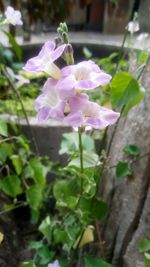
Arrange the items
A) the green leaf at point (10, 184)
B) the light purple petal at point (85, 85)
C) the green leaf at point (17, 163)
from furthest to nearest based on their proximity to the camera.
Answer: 1. the green leaf at point (17, 163)
2. the green leaf at point (10, 184)
3. the light purple petal at point (85, 85)

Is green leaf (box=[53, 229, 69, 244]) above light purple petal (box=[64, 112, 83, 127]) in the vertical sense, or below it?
below

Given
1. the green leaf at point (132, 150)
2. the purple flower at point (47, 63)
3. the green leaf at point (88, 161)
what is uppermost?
the purple flower at point (47, 63)

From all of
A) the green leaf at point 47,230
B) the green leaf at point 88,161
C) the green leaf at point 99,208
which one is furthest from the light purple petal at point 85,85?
the green leaf at point 47,230

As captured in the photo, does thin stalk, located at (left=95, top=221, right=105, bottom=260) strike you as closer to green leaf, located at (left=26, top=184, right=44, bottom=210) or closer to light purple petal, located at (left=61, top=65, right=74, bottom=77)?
green leaf, located at (left=26, top=184, right=44, bottom=210)

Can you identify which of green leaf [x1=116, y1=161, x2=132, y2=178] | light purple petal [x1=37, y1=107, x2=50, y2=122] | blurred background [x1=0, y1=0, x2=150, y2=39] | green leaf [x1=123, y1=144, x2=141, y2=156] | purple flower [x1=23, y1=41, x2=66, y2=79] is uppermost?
purple flower [x1=23, y1=41, x2=66, y2=79]

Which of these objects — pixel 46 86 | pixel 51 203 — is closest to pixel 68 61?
pixel 46 86

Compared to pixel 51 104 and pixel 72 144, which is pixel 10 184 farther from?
pixel 51 104

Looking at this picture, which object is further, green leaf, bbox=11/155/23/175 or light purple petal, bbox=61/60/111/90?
green leaf, bbox=11/155/23/175

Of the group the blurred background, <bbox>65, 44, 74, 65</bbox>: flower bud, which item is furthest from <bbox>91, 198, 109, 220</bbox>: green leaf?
the blurred background

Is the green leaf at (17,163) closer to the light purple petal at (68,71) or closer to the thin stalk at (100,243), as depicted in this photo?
the thin stalk at (100,243)
